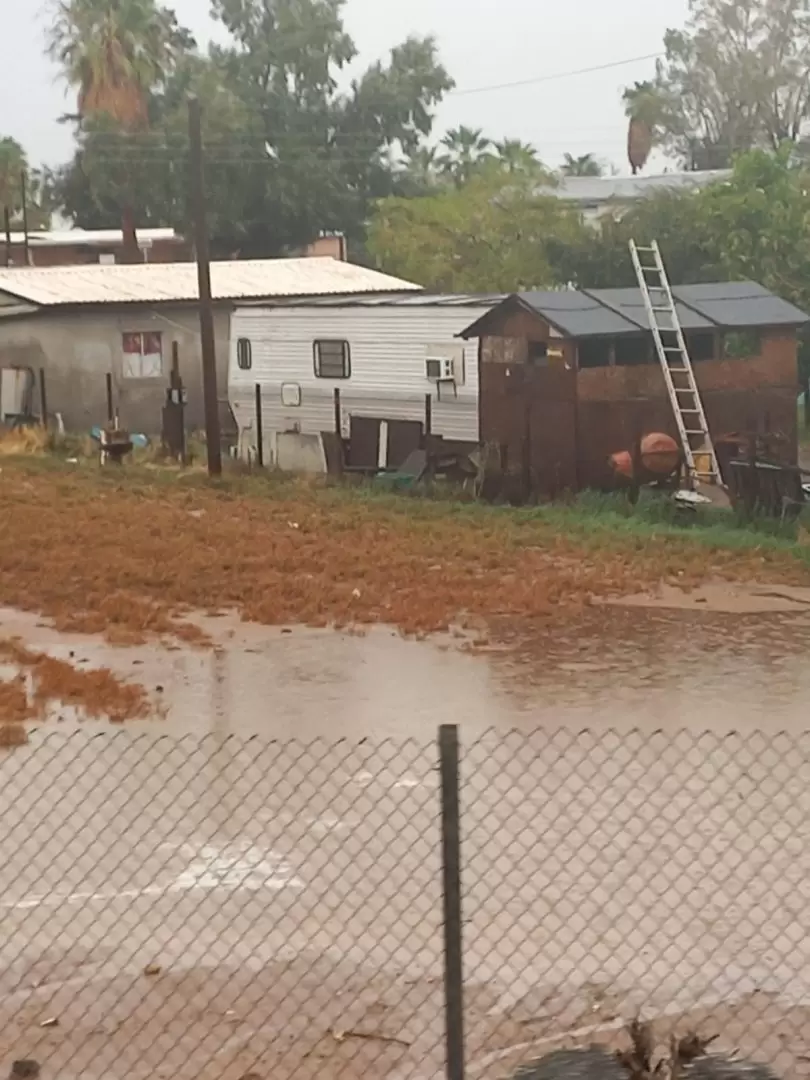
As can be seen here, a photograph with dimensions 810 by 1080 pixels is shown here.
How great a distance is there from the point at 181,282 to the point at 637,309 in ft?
45.8

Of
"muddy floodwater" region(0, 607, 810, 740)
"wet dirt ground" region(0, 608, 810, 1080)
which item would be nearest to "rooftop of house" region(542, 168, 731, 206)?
"muddy floodwater" region(0, 607, 810, 740)

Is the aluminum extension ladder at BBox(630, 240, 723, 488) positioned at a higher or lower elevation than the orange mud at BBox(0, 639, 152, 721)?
higher

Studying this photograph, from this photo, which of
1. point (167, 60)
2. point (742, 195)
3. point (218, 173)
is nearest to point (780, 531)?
point (742, 195)

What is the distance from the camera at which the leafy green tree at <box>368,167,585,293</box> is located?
4172cm

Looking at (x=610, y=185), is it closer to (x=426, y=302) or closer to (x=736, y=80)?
(x=736, y=80)

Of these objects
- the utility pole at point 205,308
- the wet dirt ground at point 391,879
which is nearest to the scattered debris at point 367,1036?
the wet dirt ground at point 391,879

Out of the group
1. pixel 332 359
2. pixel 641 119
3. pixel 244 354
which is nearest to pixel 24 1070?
pixel 332 359

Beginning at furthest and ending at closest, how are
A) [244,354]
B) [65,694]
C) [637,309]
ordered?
[244,354] → [637,309] → [65,694]

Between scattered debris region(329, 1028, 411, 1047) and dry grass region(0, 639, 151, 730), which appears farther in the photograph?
dry grass region(0, 639, 151, 730)

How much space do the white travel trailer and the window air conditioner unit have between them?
0.6 inches

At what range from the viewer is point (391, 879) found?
8.48 m

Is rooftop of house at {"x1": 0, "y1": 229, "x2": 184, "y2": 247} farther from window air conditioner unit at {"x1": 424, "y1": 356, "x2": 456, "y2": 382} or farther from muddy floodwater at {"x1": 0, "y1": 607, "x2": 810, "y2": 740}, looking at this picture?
muddy floodwater at {"x1": 0, "y1": 607, "x2": 810, "y2": 740}

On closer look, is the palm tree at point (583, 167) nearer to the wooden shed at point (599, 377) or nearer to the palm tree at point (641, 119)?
the palm tree at point (641, 119)

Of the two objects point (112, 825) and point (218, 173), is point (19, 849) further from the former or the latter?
point (218, 173)
